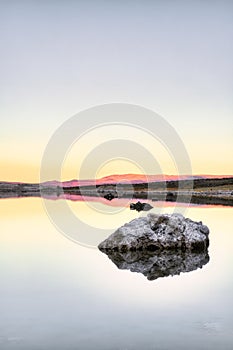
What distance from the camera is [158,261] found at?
411 inches

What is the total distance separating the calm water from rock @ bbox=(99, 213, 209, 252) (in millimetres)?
628

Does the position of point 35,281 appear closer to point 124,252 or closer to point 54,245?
point 124,252

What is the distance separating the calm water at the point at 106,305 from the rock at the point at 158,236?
2.06ft

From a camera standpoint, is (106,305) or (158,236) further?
(158,236)

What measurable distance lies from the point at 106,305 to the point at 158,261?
3439 millimetres

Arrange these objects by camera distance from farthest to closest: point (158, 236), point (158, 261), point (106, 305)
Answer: point (158, 236)
point (158, 261)
point (106, 305)

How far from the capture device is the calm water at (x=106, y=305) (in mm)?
5574

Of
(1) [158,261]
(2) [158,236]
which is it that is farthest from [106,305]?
(2) [158,236]

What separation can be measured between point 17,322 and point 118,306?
5.00 ft

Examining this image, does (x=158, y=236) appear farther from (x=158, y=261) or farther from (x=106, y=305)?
(x=106, y=305)

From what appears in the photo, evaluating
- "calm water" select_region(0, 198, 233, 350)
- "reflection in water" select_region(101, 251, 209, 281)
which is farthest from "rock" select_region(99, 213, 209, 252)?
"calm water" select_region(0, 198, 233, 350)

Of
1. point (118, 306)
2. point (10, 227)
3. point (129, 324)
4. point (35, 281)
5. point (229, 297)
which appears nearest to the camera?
point (129, 324)

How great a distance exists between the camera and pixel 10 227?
18328mm

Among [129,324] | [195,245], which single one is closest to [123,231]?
[195,245]
